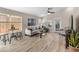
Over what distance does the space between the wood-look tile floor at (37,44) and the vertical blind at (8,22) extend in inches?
14.1

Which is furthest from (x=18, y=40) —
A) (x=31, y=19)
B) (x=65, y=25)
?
(x=65, y=25)

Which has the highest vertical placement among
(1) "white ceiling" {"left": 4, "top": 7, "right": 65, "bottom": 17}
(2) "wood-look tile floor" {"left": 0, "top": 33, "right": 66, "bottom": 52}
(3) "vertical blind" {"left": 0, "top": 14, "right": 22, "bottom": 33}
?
(1) "white ceiling" {"left": 4, "top": 7, "right": 65, "bottom": 17}

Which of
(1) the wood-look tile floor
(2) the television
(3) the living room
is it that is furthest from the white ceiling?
(1) the wood-look tile floor

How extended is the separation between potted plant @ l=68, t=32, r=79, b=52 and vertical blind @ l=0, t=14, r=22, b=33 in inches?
50.7

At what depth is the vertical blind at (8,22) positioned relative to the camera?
2.95 metres

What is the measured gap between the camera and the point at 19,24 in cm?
306

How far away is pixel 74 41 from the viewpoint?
9.93ft

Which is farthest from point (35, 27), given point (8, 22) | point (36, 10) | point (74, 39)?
point (74, 39)

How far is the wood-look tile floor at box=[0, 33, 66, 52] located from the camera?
3.02 m

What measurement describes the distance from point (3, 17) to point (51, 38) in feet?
4.17

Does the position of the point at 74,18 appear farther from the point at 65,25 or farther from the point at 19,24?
the point at 19,24

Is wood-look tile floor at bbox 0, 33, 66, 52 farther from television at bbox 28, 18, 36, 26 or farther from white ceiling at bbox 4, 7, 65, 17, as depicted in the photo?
white ceiling at bbox 4, 7, 65, 17

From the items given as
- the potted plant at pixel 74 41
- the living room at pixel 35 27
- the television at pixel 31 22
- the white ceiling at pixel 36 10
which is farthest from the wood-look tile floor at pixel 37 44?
the white ceiling at pixel 36 10
